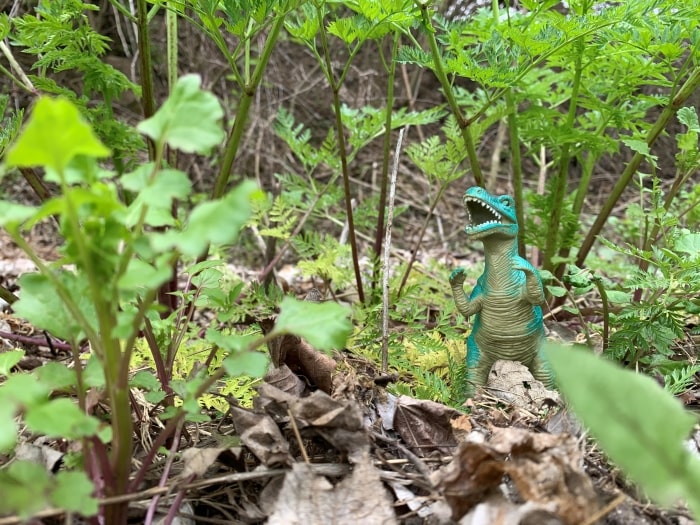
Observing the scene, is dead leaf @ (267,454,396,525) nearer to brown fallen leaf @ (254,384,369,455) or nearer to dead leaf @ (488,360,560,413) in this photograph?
brown fallen leaf @ (254,384,369,455)

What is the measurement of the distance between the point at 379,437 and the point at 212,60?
5.14m

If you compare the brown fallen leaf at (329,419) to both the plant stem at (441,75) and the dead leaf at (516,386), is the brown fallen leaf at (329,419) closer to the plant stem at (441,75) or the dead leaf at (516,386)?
the dead leaf at (516,386)

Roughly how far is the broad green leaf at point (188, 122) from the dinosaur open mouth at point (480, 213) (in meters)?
0.96

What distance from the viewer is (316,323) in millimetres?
886

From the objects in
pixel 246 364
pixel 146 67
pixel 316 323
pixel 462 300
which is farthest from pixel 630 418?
pixel 146 67

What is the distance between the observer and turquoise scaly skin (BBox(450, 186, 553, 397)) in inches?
65.7

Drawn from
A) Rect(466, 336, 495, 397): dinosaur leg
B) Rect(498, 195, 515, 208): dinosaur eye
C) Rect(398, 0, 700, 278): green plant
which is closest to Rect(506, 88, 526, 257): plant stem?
Rect(398, 0, 700, 278): green plant

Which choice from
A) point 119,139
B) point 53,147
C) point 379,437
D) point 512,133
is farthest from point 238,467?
point 512,133

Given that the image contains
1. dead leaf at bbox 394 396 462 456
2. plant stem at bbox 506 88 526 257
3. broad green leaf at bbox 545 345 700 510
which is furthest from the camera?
plant stem at bbox 506 88 526 257

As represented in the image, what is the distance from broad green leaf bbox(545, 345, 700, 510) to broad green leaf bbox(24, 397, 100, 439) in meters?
0.64

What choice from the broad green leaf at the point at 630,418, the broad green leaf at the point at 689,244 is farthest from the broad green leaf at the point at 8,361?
the broad green leaf at the point at 689,244

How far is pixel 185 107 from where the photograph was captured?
2.82 feet

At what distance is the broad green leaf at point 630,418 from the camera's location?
71 centimetres

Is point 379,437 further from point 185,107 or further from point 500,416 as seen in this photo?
point 185,107
